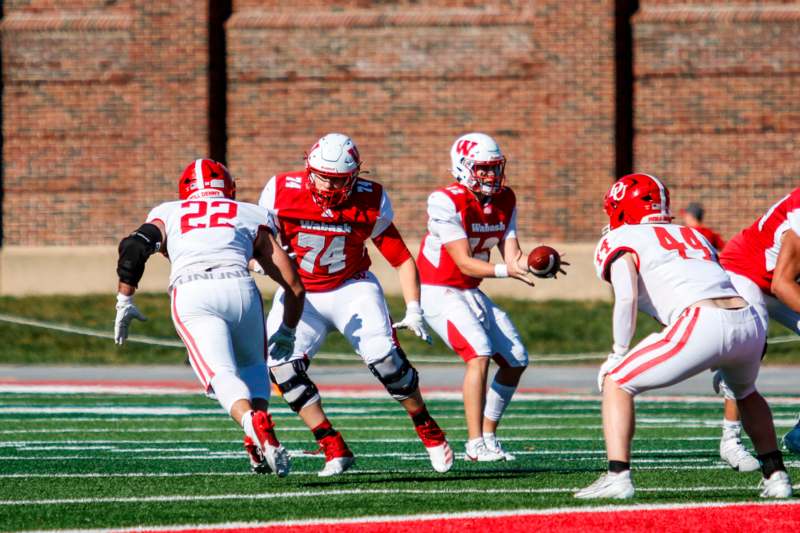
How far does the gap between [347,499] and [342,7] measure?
16.9m

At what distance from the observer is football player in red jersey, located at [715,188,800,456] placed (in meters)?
8.19

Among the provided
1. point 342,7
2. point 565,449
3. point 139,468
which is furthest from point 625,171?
point 139,468

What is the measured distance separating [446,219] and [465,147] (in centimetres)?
46

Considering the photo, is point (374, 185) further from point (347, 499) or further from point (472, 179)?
point (347, 499)

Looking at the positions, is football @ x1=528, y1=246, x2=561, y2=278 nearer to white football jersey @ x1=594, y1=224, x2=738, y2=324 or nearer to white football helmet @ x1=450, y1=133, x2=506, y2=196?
white football jersey @ x1=594, y1=224, x2=738, y2=324

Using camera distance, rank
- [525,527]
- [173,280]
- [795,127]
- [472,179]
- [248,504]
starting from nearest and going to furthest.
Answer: [525,527], [248,504], [173,280], [472,179], [795,127]

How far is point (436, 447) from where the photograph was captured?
8.02 m

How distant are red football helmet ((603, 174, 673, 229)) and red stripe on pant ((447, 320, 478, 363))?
2.44 meters

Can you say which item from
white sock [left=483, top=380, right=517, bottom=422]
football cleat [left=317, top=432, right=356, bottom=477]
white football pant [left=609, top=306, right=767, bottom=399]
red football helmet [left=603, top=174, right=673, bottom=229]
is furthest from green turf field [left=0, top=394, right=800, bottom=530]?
red football helmet [left=603, top=174, right=673, bottom=229]

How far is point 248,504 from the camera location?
6.50m

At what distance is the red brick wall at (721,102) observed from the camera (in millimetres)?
22203

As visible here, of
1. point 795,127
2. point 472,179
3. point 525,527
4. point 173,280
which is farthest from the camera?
point 795,127

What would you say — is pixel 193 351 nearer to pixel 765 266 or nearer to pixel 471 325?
pixel 471 325

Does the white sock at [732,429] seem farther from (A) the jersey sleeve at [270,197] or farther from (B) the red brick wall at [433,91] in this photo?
(B) the red brick wall at [433,91]
